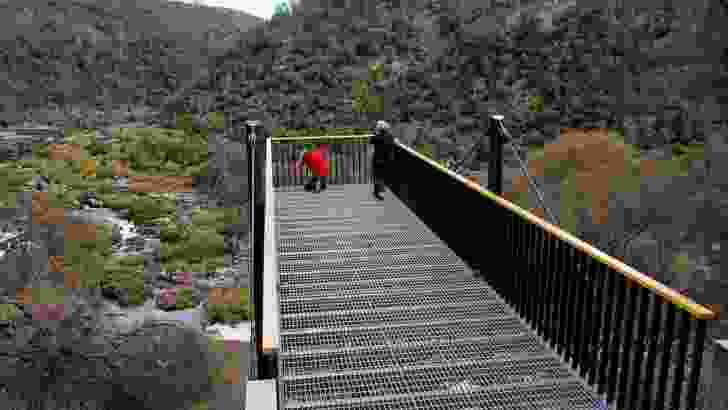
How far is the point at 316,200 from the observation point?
12.6m

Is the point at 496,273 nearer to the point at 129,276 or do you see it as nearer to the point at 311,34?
the point at 129,276

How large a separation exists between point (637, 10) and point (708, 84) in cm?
1336

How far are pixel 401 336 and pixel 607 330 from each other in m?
2.02

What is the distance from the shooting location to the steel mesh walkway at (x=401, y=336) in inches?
201

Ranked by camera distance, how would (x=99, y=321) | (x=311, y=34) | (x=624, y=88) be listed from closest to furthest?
(x=99, y=321) < (x=624, y=88) < (x=311, y=34)

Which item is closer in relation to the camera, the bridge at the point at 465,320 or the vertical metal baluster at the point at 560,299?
the bridge at the point at 465,320

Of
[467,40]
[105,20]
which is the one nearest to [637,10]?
[467,40]

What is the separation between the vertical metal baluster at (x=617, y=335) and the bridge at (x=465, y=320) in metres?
0.01

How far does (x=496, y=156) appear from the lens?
821 centimetres

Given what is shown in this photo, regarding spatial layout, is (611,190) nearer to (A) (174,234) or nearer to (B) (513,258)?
(A) (174,234)

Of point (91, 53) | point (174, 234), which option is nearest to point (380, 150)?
point (174, 234)

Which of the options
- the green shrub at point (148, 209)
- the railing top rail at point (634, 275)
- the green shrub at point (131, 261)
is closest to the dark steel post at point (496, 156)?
the railing top rail at point (634, 275)

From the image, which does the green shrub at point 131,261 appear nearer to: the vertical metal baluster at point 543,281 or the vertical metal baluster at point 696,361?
the vertical metal baluster at point 543,281

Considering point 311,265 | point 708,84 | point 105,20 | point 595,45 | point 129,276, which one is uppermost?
point 105,20
